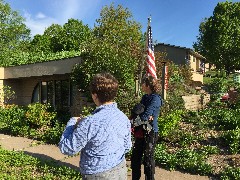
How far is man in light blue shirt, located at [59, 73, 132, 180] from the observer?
2.91 meters

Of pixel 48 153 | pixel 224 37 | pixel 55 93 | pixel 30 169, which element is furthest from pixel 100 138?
pixel 224 37

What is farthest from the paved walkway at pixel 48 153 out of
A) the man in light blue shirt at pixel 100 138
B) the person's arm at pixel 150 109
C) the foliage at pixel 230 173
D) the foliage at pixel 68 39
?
the foliage at pixel 68 39

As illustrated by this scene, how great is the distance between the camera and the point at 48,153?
9.47 m

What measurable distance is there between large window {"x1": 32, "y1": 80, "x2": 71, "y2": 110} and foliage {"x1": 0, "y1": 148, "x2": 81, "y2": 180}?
26.9 feet

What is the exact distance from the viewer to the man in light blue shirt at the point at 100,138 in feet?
9.55

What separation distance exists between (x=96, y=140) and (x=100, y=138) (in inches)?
1.5

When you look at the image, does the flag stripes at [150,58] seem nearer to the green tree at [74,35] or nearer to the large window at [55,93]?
the large window at [55,93]

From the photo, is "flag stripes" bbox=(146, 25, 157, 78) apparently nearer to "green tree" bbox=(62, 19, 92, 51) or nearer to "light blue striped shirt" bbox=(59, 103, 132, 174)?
"light blue striped shirt" bbox=(59, 103, 132, 174)

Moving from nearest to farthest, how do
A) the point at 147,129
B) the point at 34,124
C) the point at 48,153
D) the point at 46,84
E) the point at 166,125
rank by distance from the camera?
the point at 147,129 → the point at 48,153 → the point at 166,125 → the point at 34,124 → the point at 46,84

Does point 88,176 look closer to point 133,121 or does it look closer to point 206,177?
point 133,121

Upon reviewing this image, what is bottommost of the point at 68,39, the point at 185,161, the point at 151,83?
the point at 185,161

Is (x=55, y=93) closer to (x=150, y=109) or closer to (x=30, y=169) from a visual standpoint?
(x=30, y=169)

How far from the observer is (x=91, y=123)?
9.59 ft

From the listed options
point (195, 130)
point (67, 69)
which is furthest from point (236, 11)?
point (195, 130)
